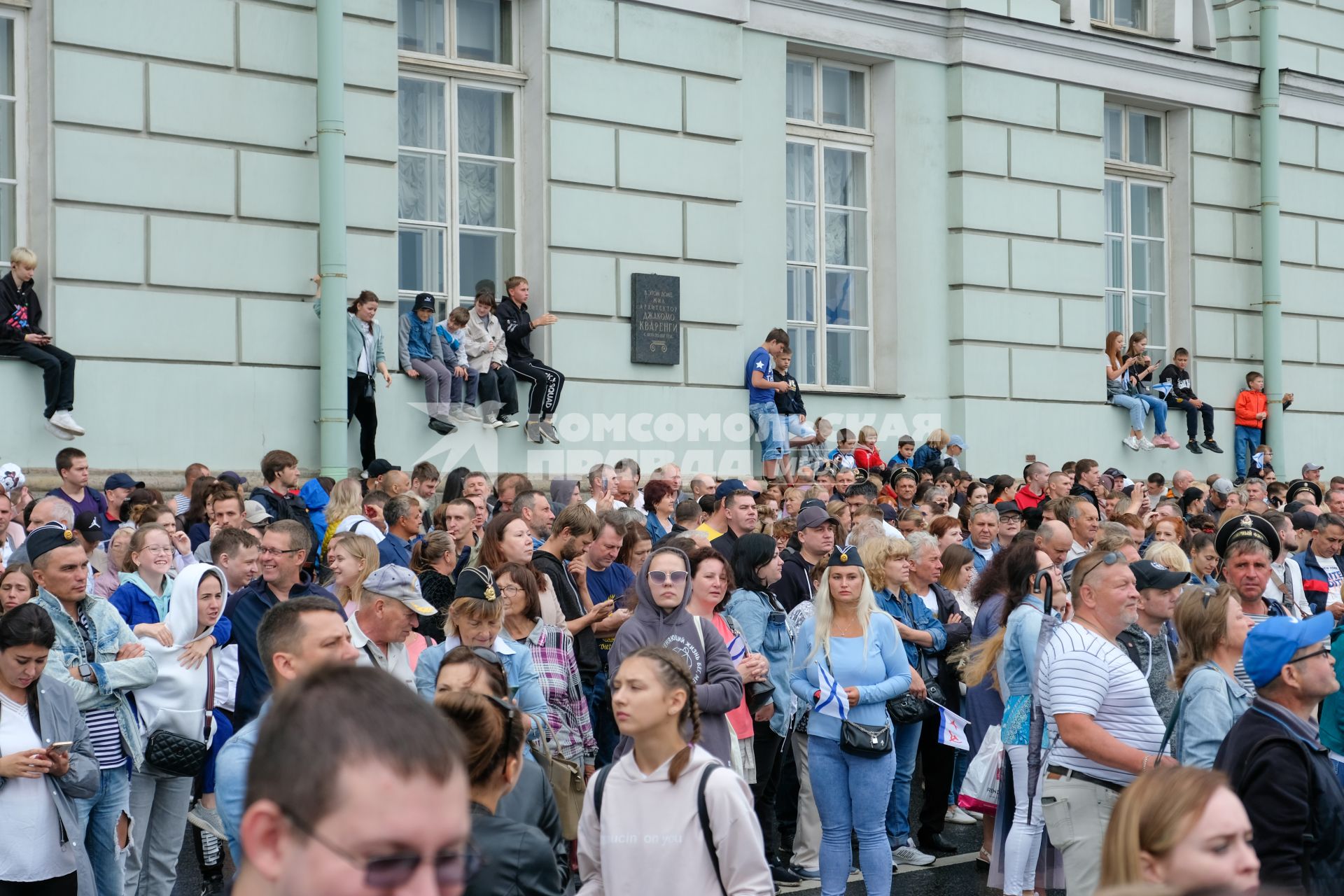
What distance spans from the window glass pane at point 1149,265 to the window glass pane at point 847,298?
4.55 meters

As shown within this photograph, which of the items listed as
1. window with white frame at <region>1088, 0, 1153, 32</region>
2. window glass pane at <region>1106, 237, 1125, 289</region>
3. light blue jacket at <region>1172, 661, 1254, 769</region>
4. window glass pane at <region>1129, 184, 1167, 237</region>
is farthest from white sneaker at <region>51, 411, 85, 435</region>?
window glass pane at <region>1129, 184, 1167, 237</region>

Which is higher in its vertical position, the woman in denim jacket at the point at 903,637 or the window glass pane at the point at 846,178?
the window glass pane at the point at 846,178

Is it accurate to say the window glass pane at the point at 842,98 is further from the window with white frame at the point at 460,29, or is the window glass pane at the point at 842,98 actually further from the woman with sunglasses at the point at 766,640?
the woman with sunglasses at the point at 766,640

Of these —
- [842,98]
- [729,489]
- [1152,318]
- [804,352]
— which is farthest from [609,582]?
[1152,318]

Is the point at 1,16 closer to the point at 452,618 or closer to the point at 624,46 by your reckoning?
the point at 624,46

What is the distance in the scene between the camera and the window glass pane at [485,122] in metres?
16.6

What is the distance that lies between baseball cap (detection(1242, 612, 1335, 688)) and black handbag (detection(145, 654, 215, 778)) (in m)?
4.52

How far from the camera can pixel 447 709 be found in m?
4.38

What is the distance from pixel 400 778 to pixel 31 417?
12.4 metres

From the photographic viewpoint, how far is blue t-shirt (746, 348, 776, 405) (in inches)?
688

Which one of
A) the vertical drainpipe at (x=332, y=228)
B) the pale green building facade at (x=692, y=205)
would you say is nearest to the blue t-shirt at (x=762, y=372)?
the pale green building facade at (x=692, y=205)

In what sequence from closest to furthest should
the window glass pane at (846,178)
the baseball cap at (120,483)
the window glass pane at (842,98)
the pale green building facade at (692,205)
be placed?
the baseball cap at (120,483) < the pale green building facade at (692,205) < the window glass pane at (842,98) < the window glass pane at (846,178)

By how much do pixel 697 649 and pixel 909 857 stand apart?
8.18 feet

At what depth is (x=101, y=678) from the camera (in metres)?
7.09
